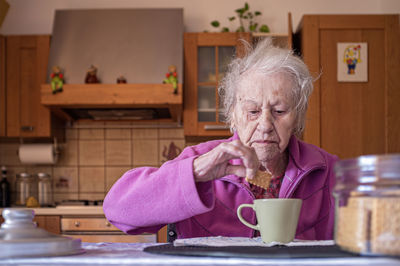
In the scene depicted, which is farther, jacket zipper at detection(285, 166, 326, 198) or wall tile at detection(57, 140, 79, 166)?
wall tile at detection(57, 140, 79, 166)

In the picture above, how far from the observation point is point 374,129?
11.1ft

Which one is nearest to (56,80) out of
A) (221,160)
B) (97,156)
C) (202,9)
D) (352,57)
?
→ (97,156)

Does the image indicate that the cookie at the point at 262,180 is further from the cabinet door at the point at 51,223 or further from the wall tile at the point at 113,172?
the wall tile at the point at 113,172

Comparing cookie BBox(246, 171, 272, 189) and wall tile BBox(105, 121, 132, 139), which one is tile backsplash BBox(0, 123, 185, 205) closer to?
wall tile BBox(105, 121, 132, 139)

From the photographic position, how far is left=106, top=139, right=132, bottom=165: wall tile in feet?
12.5

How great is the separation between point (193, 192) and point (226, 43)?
105 inches

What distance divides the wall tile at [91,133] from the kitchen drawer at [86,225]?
2.77 feet

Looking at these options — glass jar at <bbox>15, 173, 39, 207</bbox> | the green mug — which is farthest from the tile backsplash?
the green mug

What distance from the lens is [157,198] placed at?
109 cm

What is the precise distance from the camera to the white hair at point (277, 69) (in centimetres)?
142

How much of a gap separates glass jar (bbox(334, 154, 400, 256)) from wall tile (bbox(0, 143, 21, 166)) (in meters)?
3.48

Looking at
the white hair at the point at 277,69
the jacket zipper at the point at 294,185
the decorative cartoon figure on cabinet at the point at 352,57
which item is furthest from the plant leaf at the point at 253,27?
the jacket zipper at the point at 294,185

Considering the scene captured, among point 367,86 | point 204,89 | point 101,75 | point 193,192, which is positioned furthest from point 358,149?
point 193,192

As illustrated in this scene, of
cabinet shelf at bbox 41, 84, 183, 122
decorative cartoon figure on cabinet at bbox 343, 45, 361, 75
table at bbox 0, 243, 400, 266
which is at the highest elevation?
decorative cartoon figure on cabinet at bbox 343, 45, 361, 75
